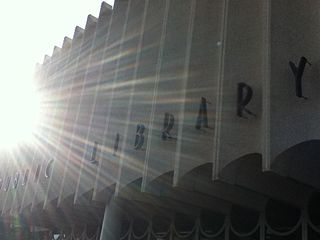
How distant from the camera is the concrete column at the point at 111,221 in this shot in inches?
577

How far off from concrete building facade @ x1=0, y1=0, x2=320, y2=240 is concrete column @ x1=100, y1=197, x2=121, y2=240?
0.11 feet

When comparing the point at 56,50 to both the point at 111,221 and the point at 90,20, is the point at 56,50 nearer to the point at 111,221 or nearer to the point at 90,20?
the point at 90,20

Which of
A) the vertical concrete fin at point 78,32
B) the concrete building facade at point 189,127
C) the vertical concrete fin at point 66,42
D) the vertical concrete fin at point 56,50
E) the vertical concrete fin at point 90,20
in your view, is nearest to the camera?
the concrete building facade at point 189,127

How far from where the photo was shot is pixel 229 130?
971 centimetres

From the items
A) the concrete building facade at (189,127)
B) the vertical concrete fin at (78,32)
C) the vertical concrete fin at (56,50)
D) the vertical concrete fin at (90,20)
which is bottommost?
the concrete building facade at (189,127)

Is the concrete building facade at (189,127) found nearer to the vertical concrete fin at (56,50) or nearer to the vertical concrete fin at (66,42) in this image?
the vertical concrete fin at (66,42)

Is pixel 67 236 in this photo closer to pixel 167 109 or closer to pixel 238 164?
pixel 167 109

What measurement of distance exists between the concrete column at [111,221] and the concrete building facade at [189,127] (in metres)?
0.03

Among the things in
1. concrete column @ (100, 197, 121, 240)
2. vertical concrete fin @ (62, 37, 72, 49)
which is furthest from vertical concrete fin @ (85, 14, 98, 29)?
concrete column @ (100, 197, 121, 240)

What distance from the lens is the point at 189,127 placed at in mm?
11086

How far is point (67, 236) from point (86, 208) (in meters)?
4.80

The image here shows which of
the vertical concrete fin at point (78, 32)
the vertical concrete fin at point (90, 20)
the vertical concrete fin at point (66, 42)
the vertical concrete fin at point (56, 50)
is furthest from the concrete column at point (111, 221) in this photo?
the vertical concrete fin at point (56, 50)

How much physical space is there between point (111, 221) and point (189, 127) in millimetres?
5355

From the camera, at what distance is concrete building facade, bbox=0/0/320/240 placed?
367 inches
